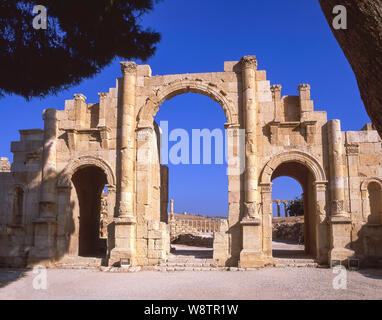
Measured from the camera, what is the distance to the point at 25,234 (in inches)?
499

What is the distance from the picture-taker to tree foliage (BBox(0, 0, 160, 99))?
7571 mm

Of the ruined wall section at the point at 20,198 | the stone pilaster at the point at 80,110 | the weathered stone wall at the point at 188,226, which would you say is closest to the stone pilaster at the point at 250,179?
the stone pilaster at the point at 80,110

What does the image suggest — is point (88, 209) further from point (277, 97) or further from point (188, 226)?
point (188, 226)

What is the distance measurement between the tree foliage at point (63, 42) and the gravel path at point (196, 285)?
4.68 m

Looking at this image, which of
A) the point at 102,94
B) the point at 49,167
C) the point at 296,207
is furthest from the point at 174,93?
the point at 296,207

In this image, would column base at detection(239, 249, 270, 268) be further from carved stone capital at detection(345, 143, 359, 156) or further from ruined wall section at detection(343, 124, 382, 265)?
carved stone capital at detection(345, 143, 359, 156)

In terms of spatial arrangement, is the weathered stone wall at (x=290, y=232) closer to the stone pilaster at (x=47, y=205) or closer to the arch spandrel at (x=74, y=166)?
the arch spandrel at (x=74, y=166)

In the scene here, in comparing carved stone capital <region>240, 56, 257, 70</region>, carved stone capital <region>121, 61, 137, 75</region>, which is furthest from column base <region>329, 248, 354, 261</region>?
carved stone capital <region>121, 61, 137, 75</region>

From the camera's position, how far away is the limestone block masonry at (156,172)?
455 inches

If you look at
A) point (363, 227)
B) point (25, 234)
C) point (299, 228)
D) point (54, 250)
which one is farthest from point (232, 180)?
point (299, 228)

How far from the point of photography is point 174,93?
1294 cm

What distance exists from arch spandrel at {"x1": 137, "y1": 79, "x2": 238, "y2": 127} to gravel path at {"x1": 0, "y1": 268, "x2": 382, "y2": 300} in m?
5.25
